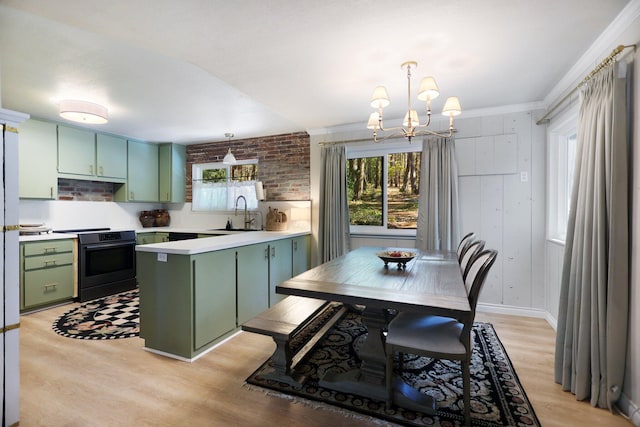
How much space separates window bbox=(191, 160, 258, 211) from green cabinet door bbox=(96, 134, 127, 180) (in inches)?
41.1

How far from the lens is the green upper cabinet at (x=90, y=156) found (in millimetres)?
3881

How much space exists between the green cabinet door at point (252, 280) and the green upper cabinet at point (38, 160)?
9.35 ft

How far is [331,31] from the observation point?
6.05 ft

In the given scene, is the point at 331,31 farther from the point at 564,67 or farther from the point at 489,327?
the point at 489,327

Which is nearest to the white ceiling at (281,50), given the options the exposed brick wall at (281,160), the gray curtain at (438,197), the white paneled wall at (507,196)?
the white paneled wall at (507,196)

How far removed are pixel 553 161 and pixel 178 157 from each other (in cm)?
529

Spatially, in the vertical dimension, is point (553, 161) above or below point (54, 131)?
below

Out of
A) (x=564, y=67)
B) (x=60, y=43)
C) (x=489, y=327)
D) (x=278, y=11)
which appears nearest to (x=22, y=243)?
(x=60, y=43)

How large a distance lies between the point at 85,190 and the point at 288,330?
4.21 metres

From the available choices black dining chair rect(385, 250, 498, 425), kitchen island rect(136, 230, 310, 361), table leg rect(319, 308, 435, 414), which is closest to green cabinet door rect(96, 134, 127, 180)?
kitchen island rect(136, 230, 310, 361)

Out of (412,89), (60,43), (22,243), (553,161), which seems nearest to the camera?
(60,43)

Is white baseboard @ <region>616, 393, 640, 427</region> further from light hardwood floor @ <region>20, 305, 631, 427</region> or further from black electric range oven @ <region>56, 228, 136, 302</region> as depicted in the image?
black electric range oven @ <region>56, 228, 136, 302</region>

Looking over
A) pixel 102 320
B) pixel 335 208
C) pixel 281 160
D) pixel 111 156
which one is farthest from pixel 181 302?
pixel 111 156

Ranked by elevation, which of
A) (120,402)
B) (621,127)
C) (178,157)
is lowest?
(120,402)
